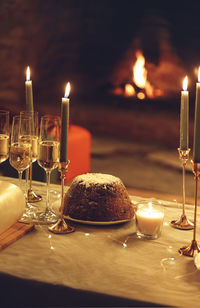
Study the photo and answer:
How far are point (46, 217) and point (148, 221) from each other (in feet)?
0.92

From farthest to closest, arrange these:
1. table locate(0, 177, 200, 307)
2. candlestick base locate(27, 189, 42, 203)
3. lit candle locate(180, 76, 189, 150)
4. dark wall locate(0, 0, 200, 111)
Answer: dark wall locate(0, 0, 200, 111) < candlestick base locate(27, 189, 42, 203) < lit candle locate(180, 76, 189, 150) < table locate(0, 177, 200, 307)

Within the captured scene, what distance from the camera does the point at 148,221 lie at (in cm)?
116

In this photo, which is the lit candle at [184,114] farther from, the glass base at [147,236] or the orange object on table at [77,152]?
the orange object on table at [77,152]

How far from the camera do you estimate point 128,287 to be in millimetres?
927

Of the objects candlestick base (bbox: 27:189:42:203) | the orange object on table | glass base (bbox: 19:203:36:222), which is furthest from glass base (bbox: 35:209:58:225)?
the orange object on table

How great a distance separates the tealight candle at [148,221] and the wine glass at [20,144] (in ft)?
1.03

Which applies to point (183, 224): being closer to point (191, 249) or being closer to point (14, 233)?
point (191, 249)

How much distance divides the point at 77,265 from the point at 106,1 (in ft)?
11.6

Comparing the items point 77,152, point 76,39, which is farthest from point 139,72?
point 77,152

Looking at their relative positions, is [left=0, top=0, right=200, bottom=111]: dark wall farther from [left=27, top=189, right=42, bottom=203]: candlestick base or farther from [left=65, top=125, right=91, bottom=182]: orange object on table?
[left=27, top=189, right=42, bottom=203]: candlestick base

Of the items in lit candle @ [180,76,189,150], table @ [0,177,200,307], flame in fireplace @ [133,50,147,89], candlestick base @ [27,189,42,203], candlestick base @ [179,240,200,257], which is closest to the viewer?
table @ [0,177,200,307]

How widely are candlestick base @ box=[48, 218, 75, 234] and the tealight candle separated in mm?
165

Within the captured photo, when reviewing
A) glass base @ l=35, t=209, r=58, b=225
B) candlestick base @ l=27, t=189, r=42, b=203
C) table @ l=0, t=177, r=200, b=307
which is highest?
candlestick base @ l=27, t=189, r=42, b=203

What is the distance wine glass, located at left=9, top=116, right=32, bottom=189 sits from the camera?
48.5 inches
